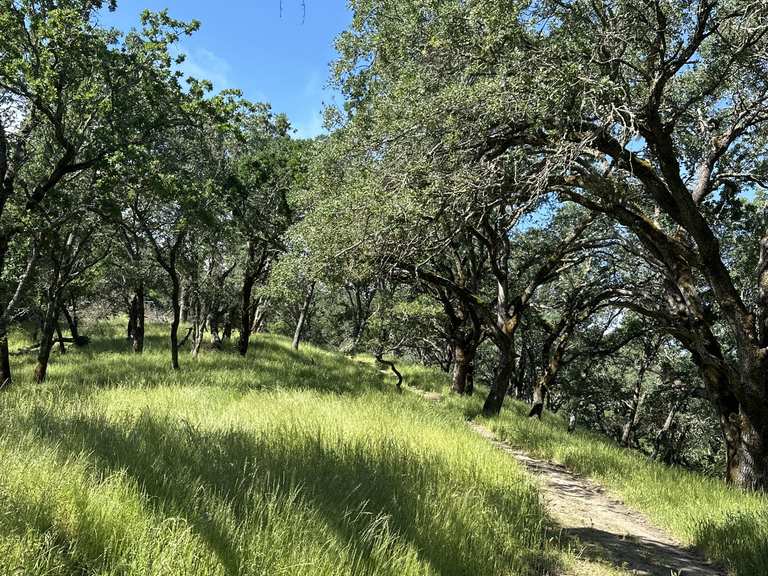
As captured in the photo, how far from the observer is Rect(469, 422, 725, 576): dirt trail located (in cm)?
488

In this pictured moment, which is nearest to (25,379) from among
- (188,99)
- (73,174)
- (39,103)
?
(73,174)

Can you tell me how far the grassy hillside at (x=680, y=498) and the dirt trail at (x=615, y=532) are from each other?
0.69 ft

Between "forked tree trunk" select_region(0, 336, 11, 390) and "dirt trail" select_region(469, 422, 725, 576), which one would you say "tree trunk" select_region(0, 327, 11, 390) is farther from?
"dirt trail" select_region(469, 422, 725, 576)

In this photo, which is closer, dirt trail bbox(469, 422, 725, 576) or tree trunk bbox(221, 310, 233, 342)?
dirt trail bbox(469, 422, 725, 576)

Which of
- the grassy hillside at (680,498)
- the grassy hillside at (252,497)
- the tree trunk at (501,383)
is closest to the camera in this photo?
the grassy hillside at (252,497)

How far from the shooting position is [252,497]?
11.7 feet

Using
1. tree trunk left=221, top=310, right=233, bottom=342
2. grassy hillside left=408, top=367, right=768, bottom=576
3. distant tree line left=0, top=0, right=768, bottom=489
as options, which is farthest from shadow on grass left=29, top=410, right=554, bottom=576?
tree trunk left=221, top=310, right=233, bottom=342

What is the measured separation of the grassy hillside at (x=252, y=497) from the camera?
2619mm

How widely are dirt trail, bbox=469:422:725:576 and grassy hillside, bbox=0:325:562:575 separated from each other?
0.66 meters

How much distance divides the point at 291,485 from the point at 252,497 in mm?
289

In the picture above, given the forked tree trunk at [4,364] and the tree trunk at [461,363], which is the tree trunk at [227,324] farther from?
the forked tree trunk at [4,364]

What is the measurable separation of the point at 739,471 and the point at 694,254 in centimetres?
401

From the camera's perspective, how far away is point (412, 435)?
24.5 feet

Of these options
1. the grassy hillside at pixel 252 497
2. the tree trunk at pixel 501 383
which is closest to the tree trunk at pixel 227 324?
the tree trunk at pixel 501 383
